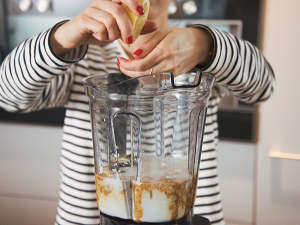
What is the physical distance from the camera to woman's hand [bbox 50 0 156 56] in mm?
391

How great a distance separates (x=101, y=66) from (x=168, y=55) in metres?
0.35

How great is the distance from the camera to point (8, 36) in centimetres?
125

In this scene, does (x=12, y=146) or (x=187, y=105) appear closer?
(x=187, y=105)

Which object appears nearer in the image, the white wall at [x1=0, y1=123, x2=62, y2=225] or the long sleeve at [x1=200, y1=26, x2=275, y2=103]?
the long sleeve at [x1=200, y1=26, x2=275, y2=103]

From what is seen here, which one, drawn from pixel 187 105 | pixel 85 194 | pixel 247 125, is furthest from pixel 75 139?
pixel 247 125

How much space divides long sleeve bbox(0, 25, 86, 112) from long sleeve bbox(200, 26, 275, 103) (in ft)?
0.57

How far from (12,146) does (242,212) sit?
2.66 ft

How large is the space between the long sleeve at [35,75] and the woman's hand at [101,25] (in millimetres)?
25

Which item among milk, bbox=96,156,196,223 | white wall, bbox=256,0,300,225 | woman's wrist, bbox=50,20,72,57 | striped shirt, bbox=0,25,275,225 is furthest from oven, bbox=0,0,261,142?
milk, bbox=96,156,196,223

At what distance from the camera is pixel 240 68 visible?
54 cm

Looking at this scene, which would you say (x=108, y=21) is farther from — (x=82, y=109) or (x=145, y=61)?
(x=82, y=109)

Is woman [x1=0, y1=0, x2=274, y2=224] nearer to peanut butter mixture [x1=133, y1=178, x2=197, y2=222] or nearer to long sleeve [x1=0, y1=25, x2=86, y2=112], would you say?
long sleeve [x1=0, y1=25, x2=86, y2=112]

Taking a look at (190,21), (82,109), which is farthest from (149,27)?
(190,21)

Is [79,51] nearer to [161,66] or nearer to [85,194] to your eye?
[161,66]
